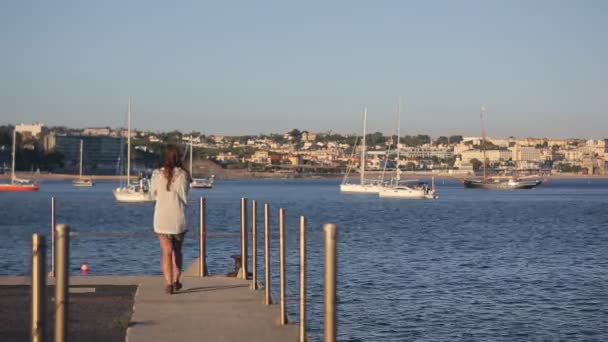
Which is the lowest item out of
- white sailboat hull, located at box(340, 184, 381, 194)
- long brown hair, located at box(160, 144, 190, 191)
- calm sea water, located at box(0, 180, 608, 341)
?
white sailboat hull, located at box(340, 184, 381, 194)

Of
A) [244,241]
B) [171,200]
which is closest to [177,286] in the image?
[171,200]

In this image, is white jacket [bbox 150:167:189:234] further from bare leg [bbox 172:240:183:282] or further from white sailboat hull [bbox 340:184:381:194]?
white sailboat hull [bbox 340:184:381:194]

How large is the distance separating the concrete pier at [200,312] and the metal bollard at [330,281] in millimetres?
2469

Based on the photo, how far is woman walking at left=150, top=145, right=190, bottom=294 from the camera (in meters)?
12.2

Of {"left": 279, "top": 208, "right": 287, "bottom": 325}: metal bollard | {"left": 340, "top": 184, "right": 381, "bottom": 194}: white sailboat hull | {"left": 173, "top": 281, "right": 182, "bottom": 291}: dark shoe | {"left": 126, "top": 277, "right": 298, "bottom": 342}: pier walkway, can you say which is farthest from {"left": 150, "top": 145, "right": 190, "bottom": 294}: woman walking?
{"left": 340, "top": 184, "right": 381, "bottom": 194}: white sailboat hull

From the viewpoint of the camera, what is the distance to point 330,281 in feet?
24.1

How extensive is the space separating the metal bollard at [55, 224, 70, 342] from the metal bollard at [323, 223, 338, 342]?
1591mm

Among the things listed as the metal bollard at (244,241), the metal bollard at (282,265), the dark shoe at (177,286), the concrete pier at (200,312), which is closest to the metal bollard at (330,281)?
the concrete pier at (200,312)

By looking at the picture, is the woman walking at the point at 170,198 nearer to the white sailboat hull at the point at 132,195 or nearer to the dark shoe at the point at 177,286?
the dark shoe at the point at 177,286

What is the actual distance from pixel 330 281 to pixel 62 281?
5.41 ft

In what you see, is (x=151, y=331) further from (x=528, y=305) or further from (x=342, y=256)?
(x=342, y=256)

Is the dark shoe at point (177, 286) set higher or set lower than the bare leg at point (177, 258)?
lower

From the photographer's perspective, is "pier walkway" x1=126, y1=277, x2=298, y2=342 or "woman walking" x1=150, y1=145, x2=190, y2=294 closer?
"pier walkway" x1=126, y1=277, x2=298, y2=342

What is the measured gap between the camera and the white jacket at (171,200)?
40.2 ft
